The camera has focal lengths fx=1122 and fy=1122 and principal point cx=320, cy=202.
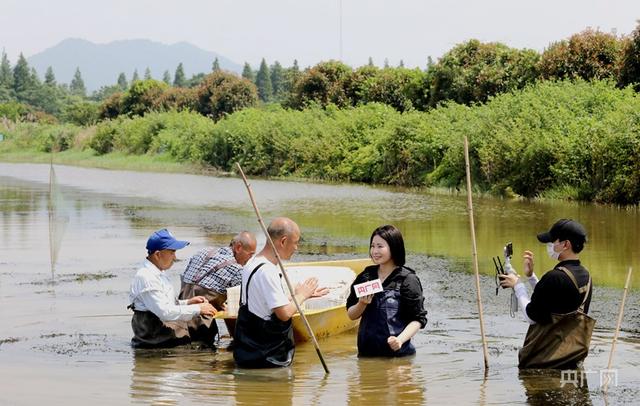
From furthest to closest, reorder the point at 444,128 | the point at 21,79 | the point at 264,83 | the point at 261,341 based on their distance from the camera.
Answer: the point at 264,83, the point at 21,79, the point at 444,128, the point at 261,341

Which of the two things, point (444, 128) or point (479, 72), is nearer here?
point (444, 128)

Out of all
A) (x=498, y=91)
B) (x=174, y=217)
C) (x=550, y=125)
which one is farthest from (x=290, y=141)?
(x=174, y=217)

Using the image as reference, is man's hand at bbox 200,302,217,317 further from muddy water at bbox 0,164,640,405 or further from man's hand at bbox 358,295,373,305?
man's hand at bbox 358,295,373,305

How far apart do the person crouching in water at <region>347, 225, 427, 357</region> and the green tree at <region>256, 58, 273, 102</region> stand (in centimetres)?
15636

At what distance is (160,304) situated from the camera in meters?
10.5

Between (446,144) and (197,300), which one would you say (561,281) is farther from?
(446,144)

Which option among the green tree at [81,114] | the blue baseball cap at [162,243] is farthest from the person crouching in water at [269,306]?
the green tree at [81,114]

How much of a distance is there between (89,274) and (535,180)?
1849 cm

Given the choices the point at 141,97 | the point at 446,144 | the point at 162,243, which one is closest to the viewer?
the point at 162,243

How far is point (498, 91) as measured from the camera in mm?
47500

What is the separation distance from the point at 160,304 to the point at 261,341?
4.50 ft

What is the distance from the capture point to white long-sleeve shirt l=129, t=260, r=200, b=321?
1050cm

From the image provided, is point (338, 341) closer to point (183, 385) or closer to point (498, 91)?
point (183, 385)

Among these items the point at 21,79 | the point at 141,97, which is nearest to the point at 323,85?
the point at 141,97
